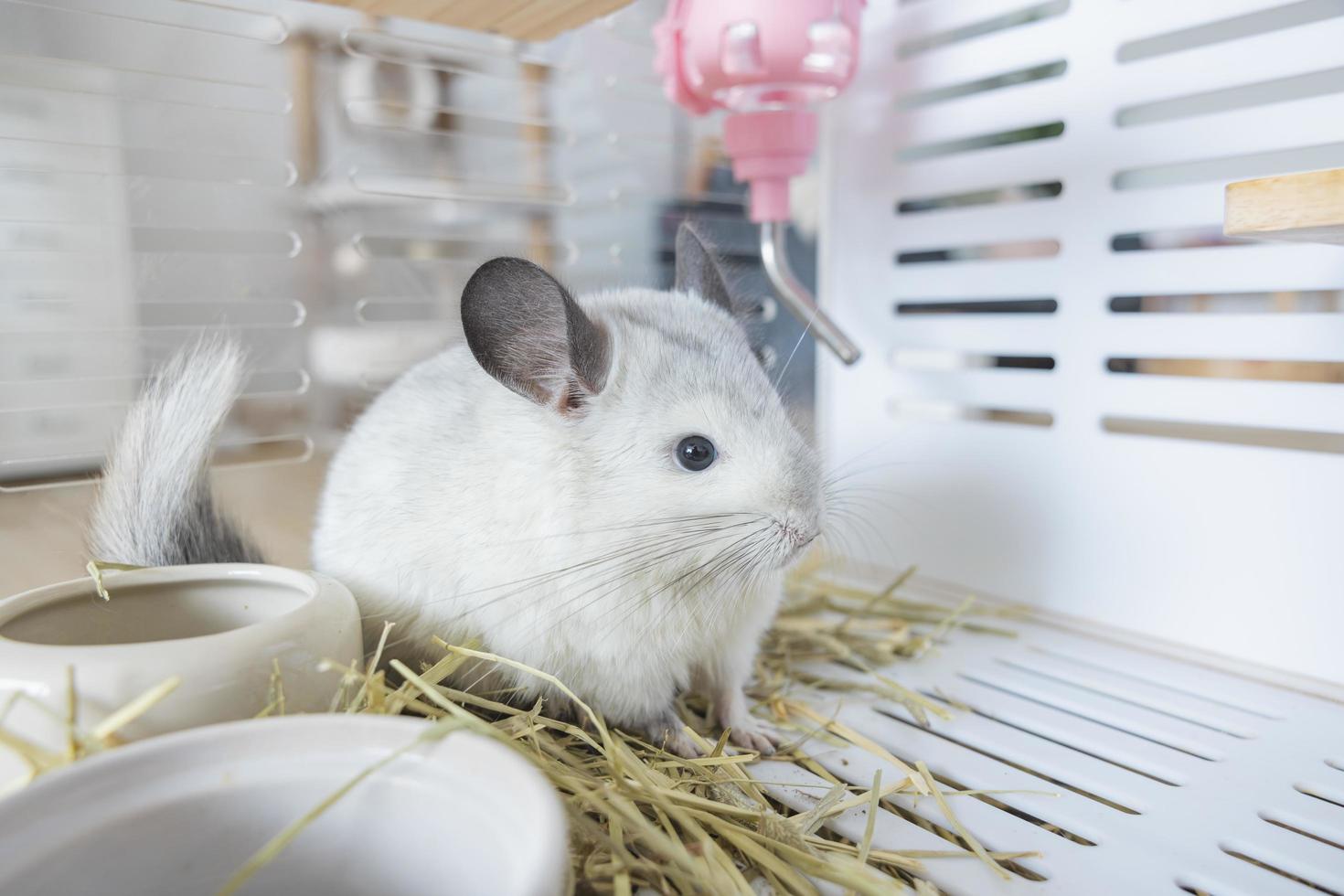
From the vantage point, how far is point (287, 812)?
56 cm

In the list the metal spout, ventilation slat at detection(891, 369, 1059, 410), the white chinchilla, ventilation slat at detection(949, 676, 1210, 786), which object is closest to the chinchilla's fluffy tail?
the white chinchilla

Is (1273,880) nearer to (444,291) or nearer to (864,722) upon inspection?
(864,722)

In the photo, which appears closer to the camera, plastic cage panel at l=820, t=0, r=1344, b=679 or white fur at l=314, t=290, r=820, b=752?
white fur at l=314, t=290, r=820, b=752

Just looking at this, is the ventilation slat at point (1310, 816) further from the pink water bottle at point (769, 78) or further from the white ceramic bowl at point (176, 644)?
the white ceramic bowl at point (176, 644)

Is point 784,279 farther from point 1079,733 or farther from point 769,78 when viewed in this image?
point 1079,733

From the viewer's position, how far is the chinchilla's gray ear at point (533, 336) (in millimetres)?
782

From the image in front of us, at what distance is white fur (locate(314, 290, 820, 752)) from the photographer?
0.84m

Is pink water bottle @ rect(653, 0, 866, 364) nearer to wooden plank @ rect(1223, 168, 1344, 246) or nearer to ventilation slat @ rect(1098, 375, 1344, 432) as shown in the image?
ventilation slat @ rect(1098, 375, 1344, 432)

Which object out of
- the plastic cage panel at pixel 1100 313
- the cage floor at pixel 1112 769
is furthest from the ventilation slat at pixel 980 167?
the cage floor at pixel 1112 769

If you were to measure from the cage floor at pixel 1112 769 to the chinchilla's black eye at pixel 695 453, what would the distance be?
0.92ft

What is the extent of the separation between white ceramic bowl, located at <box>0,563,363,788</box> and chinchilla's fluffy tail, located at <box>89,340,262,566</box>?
5.0 inches

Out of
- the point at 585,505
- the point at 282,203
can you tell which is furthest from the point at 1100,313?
the point at 282,203

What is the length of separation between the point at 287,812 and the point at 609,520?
1.16ft

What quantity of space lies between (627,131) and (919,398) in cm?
58
